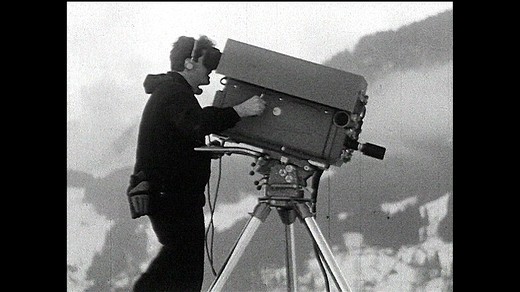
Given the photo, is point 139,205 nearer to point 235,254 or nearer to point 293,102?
point 235,254

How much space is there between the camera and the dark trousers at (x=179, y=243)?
11.8ft

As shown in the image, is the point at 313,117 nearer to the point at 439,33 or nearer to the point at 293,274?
the point at 293,274

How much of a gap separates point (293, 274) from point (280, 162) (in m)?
0.53

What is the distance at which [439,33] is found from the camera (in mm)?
3621

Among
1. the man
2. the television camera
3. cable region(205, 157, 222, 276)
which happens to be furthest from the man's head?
cable region(205, 157, 222, 276)

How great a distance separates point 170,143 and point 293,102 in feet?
2.51

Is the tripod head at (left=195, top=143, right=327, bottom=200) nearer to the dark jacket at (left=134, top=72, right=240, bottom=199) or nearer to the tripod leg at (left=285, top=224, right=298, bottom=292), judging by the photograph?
the tripod leg at (left=285, top=224, right=298, bottom=292)

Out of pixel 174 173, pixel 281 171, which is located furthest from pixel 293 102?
pixel 174 173

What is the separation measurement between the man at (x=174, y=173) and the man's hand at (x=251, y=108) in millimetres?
474

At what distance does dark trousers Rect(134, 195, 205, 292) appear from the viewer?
3.61 metres

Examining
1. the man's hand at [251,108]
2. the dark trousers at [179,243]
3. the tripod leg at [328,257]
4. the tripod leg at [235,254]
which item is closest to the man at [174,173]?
the dark trousers at [179,243]

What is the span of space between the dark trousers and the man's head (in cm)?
61

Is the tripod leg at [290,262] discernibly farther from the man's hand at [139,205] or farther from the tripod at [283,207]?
the man's hand at [139,205]
